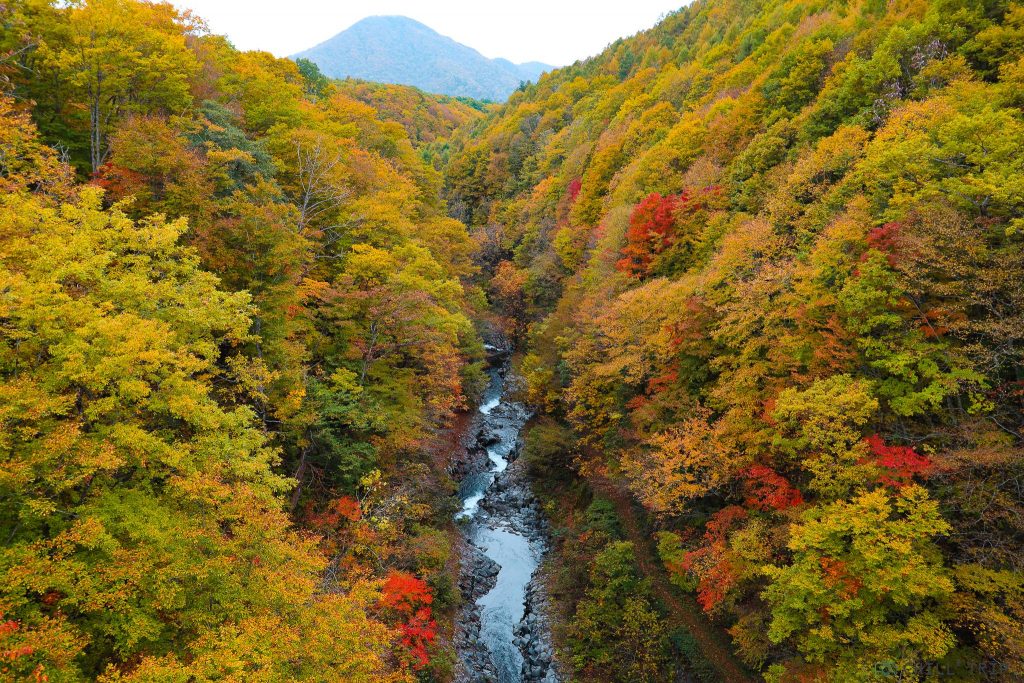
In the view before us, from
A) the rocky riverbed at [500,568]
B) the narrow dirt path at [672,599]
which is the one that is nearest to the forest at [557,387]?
the narrow dirt path at [672,599]

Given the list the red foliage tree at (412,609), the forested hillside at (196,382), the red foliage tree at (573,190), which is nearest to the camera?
the forested hillside at (196,382)

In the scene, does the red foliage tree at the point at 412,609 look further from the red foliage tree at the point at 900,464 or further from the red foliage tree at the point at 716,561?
the red foliage tree at the point at 900,464

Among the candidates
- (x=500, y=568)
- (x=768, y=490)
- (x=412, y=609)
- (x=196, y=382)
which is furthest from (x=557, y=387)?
(x=196, y=382)

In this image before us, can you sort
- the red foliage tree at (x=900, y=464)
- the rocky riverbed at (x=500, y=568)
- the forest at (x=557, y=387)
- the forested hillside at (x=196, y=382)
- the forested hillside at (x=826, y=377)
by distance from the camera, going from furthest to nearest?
1. the rocky riverbed at (x=500, y=568)
2. the red foliage tree at (x=900, y=464)
3. the forested hillside at (x=826, y=377)
4. the forest at (x=557, y=387)
5. the forested hillside at (x=196, y=382)

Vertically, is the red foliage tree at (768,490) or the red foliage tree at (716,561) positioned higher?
the red foliage tree at (768,490)

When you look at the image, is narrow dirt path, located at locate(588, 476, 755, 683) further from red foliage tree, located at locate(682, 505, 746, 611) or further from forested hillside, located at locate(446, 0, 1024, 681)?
red foliage tree, located at locate(682, 505, 746, 611)

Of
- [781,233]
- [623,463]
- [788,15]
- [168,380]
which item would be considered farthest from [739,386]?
[788,15]

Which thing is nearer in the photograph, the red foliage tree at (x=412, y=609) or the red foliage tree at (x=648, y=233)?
the red foliage tree at (x=412, y=609)

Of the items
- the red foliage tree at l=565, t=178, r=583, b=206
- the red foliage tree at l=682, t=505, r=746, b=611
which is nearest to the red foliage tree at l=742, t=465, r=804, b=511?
the red foliage tree at l=682, t=505, r=746, b=611

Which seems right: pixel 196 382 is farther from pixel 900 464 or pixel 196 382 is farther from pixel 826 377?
pixel 826 377
